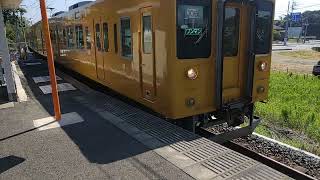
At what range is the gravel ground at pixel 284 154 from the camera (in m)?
5.40

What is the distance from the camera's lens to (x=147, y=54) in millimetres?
6242

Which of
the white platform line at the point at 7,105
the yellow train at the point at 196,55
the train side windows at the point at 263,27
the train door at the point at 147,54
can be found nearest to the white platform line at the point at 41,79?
the white platform line at the point at 7,105

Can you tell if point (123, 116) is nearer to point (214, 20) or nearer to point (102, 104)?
point (102, 104)

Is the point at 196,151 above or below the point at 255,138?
above

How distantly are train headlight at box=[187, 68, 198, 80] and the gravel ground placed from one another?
1.84 metres

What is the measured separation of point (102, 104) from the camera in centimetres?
820

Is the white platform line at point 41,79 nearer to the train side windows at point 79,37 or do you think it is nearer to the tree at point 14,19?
the train side windows at point 79,37

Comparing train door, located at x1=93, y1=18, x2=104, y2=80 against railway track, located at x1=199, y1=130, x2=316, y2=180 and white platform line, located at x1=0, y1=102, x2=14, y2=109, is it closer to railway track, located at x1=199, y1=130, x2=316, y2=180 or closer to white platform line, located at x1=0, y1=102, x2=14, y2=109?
white platform line, located at x1=0, y1=102, x2=14, y2=109

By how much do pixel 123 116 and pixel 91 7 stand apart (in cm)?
414

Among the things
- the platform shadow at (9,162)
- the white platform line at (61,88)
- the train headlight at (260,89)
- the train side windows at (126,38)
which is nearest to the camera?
the platform shadow at (9,162)

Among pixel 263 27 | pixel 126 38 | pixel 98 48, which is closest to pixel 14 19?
pixel 98 48

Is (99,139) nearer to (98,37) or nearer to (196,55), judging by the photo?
(196,55)

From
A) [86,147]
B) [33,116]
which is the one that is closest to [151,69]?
[86,147]

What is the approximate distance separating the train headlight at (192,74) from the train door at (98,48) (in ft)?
13.4
